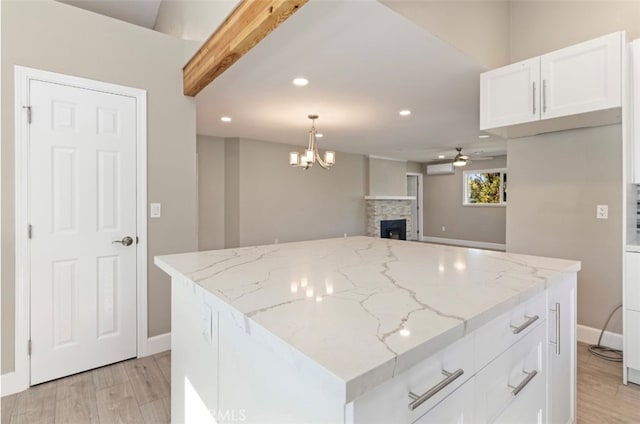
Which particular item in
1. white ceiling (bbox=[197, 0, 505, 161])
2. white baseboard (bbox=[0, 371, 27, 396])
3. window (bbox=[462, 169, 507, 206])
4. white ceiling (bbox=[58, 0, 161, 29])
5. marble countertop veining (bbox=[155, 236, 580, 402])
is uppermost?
white ceiling (bbox=[58, 0, 161, 29])

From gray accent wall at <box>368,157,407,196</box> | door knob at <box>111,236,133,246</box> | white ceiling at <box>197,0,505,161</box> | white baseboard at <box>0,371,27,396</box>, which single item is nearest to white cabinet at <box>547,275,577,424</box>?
white ceiling at <box>197,0,505,161</box>

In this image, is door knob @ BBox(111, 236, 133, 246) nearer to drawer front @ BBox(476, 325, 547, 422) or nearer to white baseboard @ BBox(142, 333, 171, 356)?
white baseboard @ BBox(142, 333, 171, 356)

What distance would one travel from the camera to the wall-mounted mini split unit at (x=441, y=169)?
8992 millimetres

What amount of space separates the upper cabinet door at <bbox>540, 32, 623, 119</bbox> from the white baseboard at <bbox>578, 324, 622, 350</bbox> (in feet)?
6.36

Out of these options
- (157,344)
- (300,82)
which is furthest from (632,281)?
(157,344)

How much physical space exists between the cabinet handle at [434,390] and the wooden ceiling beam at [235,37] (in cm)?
171

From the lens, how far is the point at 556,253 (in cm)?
308

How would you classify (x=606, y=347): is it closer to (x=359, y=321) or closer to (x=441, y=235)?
(x=359, y=321)

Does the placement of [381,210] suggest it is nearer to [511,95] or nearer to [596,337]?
[596,337]

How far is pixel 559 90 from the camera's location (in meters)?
2.33

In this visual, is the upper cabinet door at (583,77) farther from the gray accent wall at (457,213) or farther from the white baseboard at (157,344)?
the gray accent wall at (457,213)

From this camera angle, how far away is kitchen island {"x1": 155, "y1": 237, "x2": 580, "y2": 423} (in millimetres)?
663

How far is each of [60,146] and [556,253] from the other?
4.21 meters

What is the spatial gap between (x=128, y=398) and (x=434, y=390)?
81.2 inches
